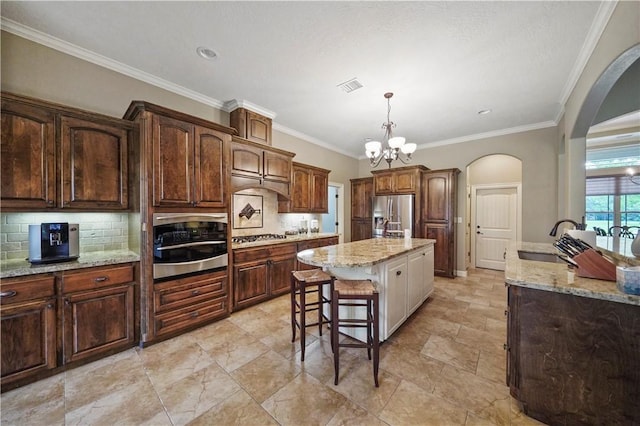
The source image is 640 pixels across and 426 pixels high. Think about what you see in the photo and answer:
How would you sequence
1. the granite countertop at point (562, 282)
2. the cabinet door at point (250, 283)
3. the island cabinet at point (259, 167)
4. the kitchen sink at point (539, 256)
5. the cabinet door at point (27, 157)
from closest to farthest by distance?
1. the granite countertop at point (562, 282)
2. the cabinet door at point (27, 157)
3. the kitchen sink at point (539, 256)
4. the cabinet door at point (250, 283)
5. the island cabinet at point (259, 167)

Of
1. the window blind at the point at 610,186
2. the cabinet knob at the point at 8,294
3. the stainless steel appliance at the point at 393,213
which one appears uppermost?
the window blind at the point at 610,186

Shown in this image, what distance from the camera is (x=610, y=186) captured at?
291 centimetres

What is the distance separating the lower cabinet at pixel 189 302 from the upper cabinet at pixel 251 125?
2031 mm

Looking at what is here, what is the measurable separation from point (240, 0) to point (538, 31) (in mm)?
2554

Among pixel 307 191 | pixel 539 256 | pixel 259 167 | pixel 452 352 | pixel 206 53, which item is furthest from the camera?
pixel 307 191

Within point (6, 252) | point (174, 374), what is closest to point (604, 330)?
point (174, 374)

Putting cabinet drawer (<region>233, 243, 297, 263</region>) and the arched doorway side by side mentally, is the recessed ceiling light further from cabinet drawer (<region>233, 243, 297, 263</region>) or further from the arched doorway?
the arched doorway

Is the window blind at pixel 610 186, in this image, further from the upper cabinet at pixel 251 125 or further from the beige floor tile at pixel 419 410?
the upper cabinet at pixel 251 125

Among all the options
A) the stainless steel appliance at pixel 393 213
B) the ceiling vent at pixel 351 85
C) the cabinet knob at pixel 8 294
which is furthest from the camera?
the stainless steel appliance at pixel 393 213

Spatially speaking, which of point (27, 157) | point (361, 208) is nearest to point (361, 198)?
point (361, 208)

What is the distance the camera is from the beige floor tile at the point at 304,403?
4.98 ft

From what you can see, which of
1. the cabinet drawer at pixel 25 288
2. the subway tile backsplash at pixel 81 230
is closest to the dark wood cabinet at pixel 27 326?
the cabinet drawer at pixel 25 288

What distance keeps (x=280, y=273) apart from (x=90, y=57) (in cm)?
333

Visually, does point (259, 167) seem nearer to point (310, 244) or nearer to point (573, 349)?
point (310, 244)
